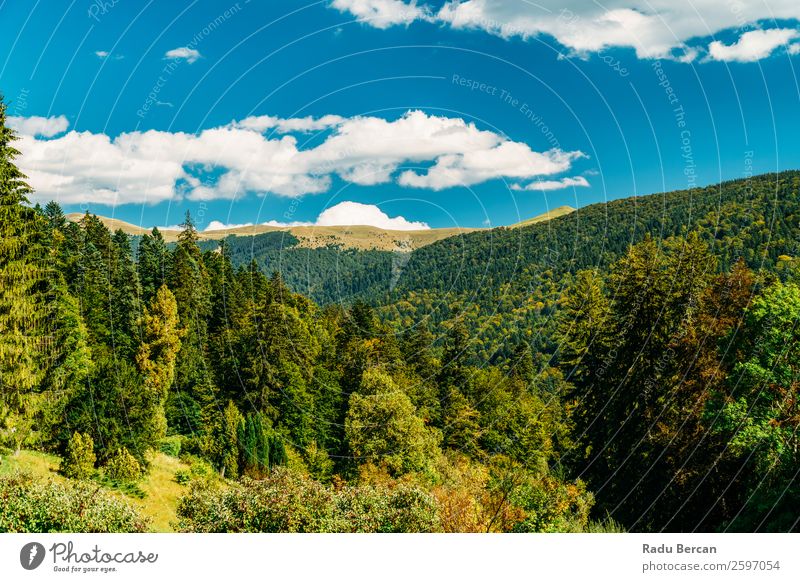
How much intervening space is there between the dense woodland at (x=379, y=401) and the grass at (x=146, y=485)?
0.81 m

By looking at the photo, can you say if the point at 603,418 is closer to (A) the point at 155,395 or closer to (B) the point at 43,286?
(B) the point at 43,286

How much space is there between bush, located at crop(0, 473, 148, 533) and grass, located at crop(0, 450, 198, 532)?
9785 mm

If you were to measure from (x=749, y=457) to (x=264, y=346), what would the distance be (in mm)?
39344

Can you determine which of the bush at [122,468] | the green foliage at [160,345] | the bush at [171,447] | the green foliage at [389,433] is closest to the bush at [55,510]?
the bush at [122,468]

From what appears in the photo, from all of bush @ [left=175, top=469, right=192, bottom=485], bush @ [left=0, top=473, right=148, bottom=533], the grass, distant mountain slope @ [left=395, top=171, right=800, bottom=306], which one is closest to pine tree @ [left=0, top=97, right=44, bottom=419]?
the grass

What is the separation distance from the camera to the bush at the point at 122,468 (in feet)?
117

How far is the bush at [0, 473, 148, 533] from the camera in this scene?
17.2 metres

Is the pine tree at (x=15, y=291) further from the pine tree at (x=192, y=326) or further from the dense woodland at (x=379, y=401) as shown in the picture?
the pine tree at (x=192, y=326)

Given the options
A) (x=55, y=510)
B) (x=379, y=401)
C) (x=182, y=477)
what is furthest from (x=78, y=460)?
(x=379, y=401)

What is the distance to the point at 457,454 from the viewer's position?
49.8m

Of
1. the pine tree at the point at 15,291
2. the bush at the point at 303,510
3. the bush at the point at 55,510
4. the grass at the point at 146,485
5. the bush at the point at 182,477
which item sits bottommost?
the bush at the point at 182,477

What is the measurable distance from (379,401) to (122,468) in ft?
58.1
